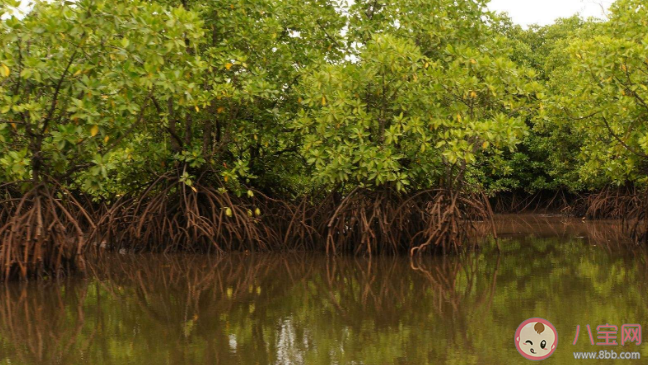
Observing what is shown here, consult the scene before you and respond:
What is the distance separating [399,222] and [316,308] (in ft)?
13.3

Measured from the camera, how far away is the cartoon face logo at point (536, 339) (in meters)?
5.21

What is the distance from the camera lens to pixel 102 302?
745 centimetres

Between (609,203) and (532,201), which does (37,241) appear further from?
(532,201)

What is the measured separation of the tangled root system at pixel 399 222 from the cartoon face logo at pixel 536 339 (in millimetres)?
4534

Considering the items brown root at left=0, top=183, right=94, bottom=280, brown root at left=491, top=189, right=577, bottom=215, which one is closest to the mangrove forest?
brown root at left=0, top=183, right=94, bottom=280

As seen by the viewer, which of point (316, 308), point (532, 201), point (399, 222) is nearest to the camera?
point (316, 308)

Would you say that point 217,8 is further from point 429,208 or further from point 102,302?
point 102,302

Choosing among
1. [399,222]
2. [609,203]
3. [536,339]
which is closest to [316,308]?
[536,339]

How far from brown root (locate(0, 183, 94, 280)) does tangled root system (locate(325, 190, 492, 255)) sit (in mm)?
3792

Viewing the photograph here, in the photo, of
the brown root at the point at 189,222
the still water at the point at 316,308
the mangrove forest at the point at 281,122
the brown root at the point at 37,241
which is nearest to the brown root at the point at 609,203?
the mangrove forest at the point at 281,122

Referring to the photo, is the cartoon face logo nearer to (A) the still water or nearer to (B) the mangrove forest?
(A) the still water

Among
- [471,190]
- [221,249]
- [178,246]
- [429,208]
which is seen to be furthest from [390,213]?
[178,246]

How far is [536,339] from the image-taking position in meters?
5.61

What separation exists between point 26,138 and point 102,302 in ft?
8.27
